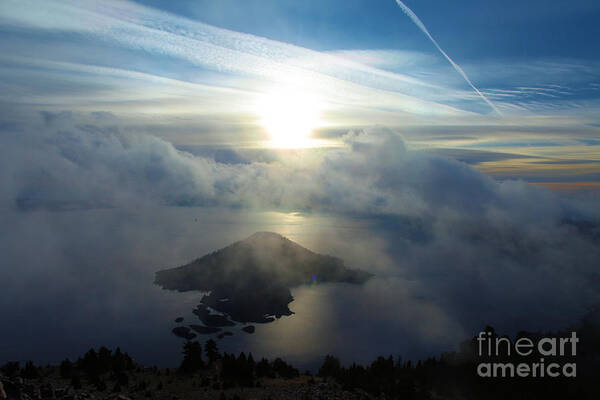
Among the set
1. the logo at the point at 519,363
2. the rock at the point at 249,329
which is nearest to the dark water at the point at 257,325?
the rock at the point at 249,329

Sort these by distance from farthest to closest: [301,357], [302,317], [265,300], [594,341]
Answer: [265,300] < [302,317] < [594,341] < [301,357]

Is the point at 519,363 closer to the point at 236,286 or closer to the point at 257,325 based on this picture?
the point at 257,325

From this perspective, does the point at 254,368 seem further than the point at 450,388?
No

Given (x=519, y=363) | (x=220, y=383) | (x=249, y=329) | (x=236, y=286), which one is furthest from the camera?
(x=236, y=286)

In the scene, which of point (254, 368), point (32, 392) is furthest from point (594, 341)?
point (32, 392)

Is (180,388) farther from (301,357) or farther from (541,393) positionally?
(301,357)

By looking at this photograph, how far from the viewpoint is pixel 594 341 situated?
137m

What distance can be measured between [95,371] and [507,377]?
204 feet

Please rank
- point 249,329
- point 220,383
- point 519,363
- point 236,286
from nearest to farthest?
point 220,383
point 519,363
point 249,329
point 236,286

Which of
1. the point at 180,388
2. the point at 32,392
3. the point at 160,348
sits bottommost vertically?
the point at 160,348

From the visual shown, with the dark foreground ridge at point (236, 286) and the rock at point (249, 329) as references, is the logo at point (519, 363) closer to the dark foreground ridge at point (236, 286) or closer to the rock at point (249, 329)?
the rock at point (249, 329)

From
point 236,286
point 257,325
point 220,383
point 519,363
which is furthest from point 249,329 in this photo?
point 220,383

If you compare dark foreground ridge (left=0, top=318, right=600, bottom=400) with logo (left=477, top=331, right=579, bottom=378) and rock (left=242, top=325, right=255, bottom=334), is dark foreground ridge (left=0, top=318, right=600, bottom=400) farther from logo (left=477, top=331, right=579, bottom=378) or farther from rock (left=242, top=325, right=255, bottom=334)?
rock (left=242, top=325, right=255, bottom=334)

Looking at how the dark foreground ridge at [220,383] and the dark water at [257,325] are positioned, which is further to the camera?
the dark water at [257,325]
